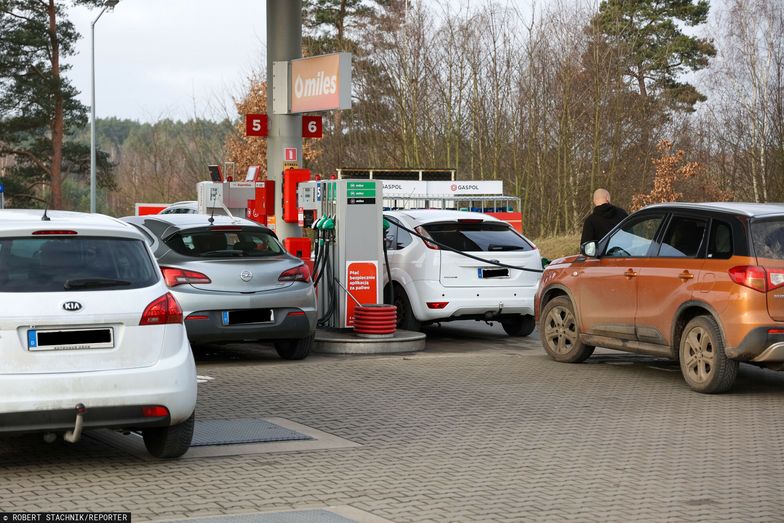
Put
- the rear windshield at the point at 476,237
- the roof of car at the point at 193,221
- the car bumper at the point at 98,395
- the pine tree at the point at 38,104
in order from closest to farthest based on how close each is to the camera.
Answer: the car bumper at the point at 98,395, the roof of car at the point at 193,221, the rear windshield at the point at 476,237, the pine tree at the point at 38,104

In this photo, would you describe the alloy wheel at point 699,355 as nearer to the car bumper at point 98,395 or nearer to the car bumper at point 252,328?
the car bumper at point 252,328

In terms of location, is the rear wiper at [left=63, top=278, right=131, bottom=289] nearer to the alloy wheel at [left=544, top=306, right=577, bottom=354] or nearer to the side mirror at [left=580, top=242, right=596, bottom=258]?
the side mirror at [left=580, top=242, right=596, bottom=258]

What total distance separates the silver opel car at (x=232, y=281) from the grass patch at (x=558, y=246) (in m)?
19.3

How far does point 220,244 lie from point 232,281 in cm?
56

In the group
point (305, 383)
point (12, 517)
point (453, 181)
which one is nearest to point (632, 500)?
point (12, 517)

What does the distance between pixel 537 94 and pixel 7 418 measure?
1290 inches

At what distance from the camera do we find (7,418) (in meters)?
6.94

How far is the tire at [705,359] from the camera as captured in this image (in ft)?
35.1

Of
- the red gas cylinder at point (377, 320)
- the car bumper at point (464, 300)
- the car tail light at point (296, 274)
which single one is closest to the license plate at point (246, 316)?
the car tail light at point (296, 274)

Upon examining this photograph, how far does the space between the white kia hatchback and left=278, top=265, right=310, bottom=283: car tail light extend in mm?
Answer: 4943

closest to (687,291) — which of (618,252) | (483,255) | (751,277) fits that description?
(751,277)

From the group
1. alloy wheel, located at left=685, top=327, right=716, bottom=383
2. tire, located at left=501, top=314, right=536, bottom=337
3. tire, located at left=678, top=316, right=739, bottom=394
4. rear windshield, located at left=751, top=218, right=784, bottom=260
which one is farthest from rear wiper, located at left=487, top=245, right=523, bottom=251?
rear windshield, located at left=751, top=218, right=784, bottom=260

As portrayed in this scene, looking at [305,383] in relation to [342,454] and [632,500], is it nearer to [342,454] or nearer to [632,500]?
[342,454]

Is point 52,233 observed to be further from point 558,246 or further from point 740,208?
point 558,246
